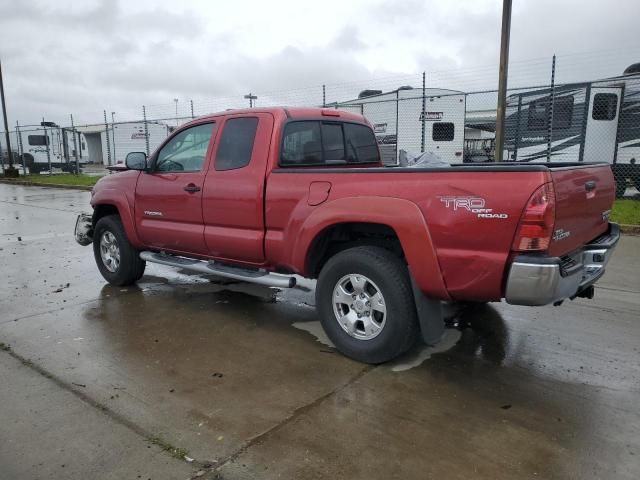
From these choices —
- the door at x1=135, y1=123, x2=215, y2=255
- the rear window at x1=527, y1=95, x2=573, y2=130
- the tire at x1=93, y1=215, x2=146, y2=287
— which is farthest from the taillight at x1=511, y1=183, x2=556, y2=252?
the rear window at x1=527, y1=95, x2=573, y2=130

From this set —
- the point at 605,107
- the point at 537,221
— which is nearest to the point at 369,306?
the point at 537,221

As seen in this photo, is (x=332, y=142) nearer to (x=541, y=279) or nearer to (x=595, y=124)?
(x=541, y=279)

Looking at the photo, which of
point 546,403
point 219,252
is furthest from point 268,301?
point 546,403

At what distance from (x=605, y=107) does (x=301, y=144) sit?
1214 cm

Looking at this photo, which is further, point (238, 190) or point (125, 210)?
point (125, 210)

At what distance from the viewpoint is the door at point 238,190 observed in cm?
436

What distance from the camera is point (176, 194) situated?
5031 millimetres

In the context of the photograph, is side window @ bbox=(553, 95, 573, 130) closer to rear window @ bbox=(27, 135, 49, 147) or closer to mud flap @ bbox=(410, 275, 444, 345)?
mud flap @ bbox=(410, 275, 444, 345)

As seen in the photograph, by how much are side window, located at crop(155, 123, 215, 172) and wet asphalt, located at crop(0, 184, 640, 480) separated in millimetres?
1408

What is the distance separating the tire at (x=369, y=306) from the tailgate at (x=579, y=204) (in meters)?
1.02

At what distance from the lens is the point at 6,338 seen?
14.4ft

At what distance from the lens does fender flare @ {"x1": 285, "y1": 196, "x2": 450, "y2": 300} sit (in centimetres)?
335

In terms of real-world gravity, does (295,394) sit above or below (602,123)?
below

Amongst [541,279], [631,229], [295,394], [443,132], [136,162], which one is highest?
[443,132]
